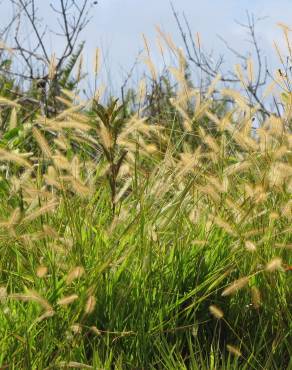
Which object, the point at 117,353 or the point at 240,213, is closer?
the point at 117,353

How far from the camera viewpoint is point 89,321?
267 centimetres

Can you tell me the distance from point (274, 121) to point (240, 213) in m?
0.41

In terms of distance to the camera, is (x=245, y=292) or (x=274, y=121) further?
(x=274, y=121)

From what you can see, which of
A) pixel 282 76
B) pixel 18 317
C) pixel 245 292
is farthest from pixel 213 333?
pixel 282 76

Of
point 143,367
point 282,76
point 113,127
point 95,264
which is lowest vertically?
point 143,367

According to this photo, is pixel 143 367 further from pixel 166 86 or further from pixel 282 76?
pixel 166 86

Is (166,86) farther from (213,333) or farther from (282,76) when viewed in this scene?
(213,333)

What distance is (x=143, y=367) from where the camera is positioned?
254 cm

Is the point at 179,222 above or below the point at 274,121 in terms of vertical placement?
below

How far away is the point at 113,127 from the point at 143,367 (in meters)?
0.74

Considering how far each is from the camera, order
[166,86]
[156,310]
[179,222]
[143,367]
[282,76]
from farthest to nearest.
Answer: [166,86] < [282,76] < [179,222] < [156,310] < [143,367]

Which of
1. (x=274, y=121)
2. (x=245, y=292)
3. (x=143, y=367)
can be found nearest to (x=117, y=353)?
(x=143, y=367)

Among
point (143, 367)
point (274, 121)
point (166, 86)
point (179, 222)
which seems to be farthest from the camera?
point (166, 86)

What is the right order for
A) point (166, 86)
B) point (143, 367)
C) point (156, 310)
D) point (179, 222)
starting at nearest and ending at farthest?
point (143, 367) → point (156, 310) → point (179, 222) → point (166, 86)
